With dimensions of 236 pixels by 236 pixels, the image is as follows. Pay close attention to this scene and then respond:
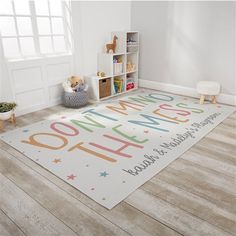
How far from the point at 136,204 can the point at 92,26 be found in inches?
118

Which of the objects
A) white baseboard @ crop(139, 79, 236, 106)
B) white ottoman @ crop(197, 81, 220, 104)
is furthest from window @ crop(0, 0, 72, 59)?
white ottoman @ crop(197, 81, 220, 104)

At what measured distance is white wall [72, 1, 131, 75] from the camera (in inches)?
140

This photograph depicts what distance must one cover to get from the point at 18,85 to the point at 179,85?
2.51 meters

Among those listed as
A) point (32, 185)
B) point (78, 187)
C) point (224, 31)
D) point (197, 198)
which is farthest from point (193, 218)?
point (224, 31)

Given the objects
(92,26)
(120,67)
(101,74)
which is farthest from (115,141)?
(92,26)

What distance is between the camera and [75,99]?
338 centimetres

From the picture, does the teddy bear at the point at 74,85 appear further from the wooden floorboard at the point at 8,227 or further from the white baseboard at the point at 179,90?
the wooden floorboard at the point at 8,227

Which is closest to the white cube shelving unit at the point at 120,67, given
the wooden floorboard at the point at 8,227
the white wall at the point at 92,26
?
the white wall at the point at 92,26

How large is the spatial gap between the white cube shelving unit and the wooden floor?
1858 millimetres

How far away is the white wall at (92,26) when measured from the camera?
11.7 ft

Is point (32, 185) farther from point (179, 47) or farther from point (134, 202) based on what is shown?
point (179, 47)

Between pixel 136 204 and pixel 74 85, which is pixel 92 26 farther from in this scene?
pixel 136 204

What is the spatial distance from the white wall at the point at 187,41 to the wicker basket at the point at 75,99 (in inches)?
59.1

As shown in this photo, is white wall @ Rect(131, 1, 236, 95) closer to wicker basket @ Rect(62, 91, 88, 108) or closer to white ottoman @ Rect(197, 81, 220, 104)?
white ottoman @ Rect(197, 81, 220, 104)
